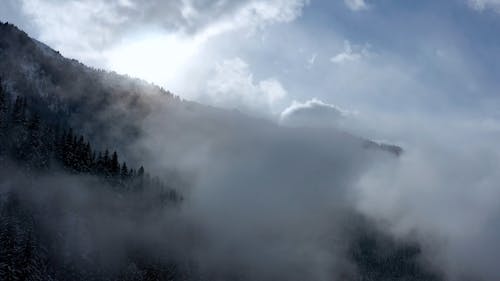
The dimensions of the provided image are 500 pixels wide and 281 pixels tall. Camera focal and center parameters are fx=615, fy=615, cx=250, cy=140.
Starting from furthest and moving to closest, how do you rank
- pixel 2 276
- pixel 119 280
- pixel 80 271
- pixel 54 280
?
1. pixel 119 280
2. pixel 80 271
3. pixel 54 280
4. pixel 2 276

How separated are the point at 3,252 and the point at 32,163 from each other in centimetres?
4851

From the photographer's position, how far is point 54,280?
165 m

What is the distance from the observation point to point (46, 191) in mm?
193500

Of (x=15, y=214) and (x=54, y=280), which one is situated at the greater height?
(x=15, y=214)

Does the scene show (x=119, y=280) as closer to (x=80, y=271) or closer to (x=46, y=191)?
(x=80, y=271)

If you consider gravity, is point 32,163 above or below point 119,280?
above

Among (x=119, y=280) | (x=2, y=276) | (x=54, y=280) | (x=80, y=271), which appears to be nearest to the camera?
(x=2, y=276)

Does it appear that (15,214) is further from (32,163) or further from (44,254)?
(32,163)

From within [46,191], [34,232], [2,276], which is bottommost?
[2,276]

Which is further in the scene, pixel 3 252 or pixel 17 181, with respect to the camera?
pixel 17 181

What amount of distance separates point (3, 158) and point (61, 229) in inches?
1154

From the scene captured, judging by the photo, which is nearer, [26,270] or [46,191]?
[26,270]

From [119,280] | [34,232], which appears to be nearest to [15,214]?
[34,232]

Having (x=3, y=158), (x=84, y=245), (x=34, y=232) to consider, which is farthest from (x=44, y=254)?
(x=3, y=158)
